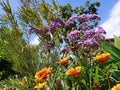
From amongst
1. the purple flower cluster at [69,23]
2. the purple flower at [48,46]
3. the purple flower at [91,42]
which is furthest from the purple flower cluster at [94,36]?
the purple flower at [48,46]

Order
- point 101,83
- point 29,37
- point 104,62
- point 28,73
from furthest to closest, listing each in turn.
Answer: point 29,37, point 28,73, point 101,83, point 104,62

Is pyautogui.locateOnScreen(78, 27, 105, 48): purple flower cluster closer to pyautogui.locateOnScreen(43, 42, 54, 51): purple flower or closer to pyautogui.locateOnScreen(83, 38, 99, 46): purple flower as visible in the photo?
pyautogui.locateOnScreen(83, 38, 99, 46): purple flower

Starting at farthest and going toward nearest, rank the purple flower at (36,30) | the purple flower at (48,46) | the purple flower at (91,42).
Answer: the purple flower at (36,30) < the purple flower at (48,46) < the purple flower at (91,42)

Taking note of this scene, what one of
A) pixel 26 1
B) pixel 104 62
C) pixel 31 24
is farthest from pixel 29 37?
pixel 104 62

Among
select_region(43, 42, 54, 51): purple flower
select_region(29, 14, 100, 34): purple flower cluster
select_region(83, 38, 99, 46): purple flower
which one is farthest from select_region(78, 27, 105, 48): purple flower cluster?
select_region(43, 42, 54, 51): purple flower

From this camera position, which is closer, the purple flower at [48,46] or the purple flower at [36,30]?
the purple flower at [48,46]

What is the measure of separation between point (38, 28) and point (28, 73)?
91 centimetres

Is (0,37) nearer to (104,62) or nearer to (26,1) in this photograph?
(26,1)

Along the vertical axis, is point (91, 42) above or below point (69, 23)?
below

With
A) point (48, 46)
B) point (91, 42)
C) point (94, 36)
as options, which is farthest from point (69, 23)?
point (91, 42)

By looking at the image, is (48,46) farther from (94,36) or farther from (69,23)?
(94,36)

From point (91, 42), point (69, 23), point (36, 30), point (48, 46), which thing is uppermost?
point (36, 30)

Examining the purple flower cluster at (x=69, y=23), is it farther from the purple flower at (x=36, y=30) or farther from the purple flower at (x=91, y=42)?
the purple flower at (x=91, y=42)

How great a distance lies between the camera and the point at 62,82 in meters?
3.79
